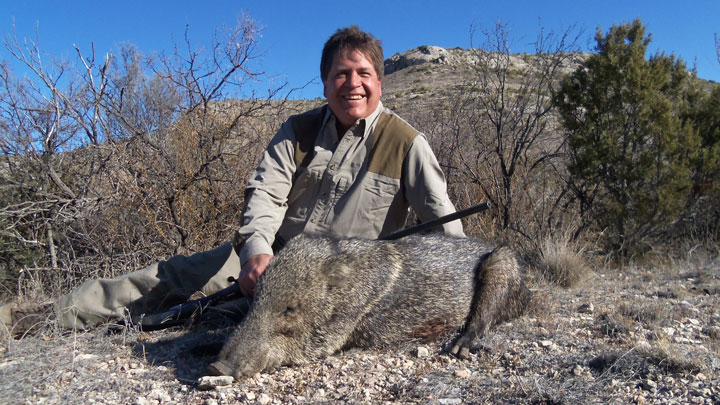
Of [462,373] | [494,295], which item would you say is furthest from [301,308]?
[494,295]

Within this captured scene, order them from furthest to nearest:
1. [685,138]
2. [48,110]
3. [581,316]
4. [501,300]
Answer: [685,138] < [48,110] < [581,316] < [501,300]

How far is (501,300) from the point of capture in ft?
10.6

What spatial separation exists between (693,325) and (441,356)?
170cm

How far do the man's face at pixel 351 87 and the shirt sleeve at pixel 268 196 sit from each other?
41 cm

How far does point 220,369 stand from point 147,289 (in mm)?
1453

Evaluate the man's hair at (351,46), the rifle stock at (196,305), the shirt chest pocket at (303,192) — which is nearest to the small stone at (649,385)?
the rifle stock at (196,305)

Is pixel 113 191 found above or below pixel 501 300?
above

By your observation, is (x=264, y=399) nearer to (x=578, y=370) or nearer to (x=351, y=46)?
(x=578, y=370)

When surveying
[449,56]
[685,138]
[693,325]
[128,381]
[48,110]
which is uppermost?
[449,56]

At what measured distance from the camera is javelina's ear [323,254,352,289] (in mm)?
2797

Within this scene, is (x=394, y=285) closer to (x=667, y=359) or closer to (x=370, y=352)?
(x=370, y=352)

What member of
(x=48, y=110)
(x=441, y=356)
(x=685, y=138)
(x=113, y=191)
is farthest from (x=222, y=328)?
(x=685, y=138)

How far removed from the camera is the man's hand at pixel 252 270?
9.21 feet

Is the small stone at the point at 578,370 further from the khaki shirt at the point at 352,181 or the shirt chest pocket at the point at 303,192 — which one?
the shirt chest pocket at the point at 303,192
